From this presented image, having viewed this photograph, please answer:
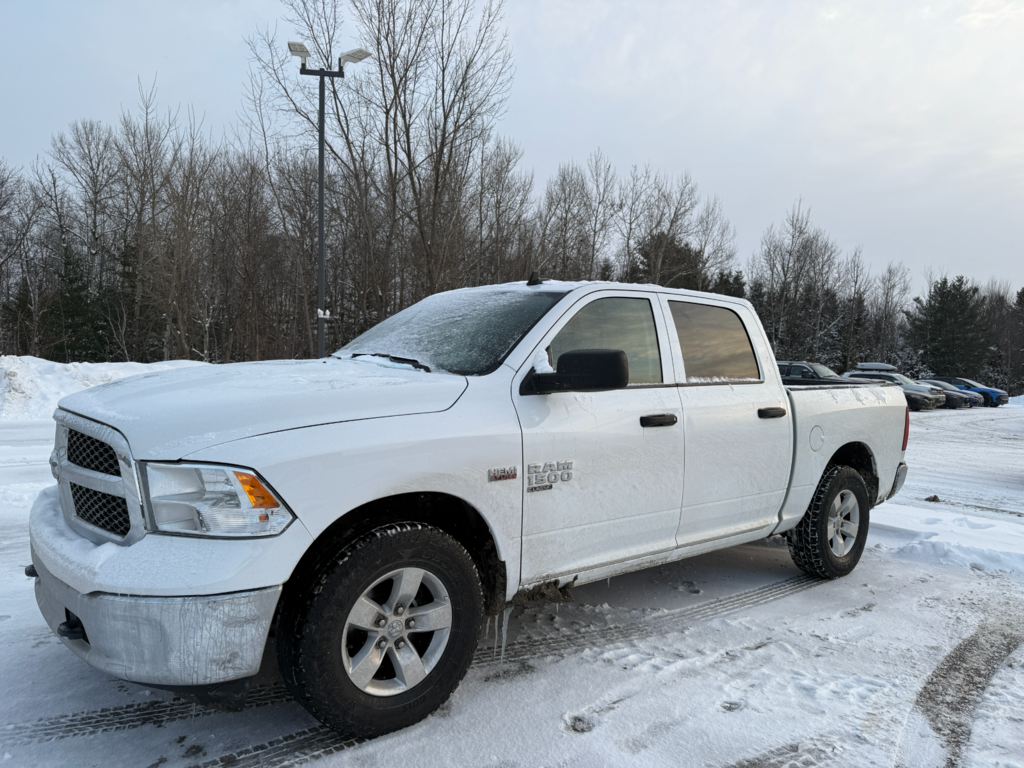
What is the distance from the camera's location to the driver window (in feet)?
11.4

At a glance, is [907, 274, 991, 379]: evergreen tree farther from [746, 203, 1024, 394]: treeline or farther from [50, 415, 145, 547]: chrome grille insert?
[50, 415, 145, 547]: chrome grille insert

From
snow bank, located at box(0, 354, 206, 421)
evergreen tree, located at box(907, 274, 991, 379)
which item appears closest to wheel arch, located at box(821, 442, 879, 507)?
snow bank, located at box(0, 354, 206, 421)

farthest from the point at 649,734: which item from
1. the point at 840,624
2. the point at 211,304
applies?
the point at 211,304

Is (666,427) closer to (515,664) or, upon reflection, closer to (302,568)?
(515,664)

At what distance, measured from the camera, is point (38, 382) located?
1398cm

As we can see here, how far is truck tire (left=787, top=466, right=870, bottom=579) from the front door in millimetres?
1488

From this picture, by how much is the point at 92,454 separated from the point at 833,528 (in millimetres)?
4423

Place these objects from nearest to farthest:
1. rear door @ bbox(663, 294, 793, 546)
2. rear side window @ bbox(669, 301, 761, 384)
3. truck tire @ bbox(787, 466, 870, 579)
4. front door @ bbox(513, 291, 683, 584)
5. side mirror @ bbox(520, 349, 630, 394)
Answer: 1. side mirror @ bbox(520, 349, 630, 394)
2. front door @ bbox(513, 291, 683, 584)
3. rear door @ bbox(663, 294, 793, 546)
4. rear side window @ bbox(669, 301, 761, 384)
5. truck tire @ bbox(787, 466, 870, 579)

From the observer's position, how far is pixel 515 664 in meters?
3.35

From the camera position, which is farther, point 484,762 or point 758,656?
point 758,656

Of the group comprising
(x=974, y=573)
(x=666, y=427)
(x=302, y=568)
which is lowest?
(x=974, y=573)

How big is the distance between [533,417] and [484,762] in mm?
1352

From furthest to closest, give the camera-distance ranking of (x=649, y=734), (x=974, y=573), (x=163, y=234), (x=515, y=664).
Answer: (x=163, y=234)
(x=974, y=573)
(x=515, y=664)
(x=649, y=734)

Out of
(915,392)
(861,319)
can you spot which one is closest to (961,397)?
(915,392)
